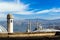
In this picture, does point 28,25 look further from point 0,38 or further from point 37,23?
point 0,38

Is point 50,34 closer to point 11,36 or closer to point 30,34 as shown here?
point 30,34

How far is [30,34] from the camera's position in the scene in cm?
587

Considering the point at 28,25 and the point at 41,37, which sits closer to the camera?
the point at 41,37

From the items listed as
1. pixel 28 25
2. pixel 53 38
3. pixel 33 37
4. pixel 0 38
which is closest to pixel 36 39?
pixel 33 37

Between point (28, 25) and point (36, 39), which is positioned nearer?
point (36, 39)

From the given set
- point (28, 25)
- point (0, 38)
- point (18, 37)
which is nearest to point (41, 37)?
point (18, 37)

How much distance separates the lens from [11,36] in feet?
18.9

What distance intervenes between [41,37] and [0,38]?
1.12 metres

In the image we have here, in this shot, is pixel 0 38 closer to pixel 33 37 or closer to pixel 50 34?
pixel 33 37

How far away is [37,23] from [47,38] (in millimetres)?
25430

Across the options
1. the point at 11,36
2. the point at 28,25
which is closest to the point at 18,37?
the point at 11,36

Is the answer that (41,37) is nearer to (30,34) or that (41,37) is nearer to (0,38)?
(30,34)

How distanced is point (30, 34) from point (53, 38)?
0.65 m

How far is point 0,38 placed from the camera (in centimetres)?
571
